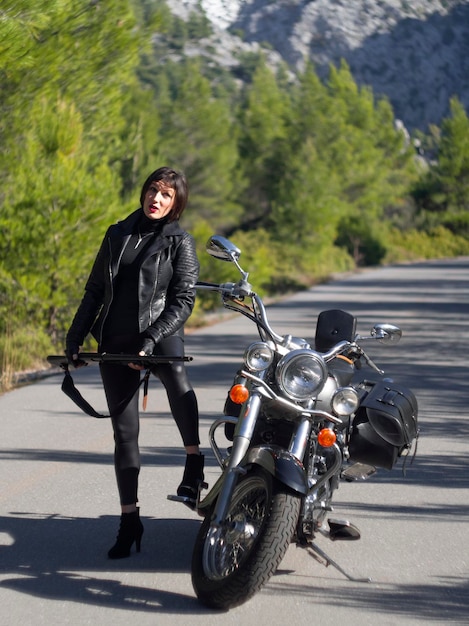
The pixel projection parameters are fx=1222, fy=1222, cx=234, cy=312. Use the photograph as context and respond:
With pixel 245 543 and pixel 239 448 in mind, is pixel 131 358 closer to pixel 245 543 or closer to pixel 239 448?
pixel 239 448

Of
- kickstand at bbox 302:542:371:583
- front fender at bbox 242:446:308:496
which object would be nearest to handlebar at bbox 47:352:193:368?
front fender at bbox 242:446:308:496

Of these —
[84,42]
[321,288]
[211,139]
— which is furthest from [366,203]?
[84,42]

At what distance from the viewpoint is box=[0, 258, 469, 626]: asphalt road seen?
518 centimetres

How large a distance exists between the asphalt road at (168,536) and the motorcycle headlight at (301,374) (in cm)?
91

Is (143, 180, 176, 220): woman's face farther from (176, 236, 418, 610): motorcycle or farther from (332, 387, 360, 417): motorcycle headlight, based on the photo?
(332, 387, 360, 417): motorcycle headlight

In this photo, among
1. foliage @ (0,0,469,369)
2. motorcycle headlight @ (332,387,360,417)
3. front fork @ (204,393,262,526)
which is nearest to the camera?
front fork @ (204,393,262,526)

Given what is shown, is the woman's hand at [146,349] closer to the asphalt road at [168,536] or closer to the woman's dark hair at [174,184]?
the woman's dark hair at [174,184]

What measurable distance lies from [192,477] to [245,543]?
1085 millimetres

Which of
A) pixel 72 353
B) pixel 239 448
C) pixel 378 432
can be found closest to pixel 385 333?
pixel 378 432

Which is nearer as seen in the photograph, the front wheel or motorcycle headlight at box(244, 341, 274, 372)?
the front wheel

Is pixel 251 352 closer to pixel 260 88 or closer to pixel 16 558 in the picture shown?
pixel 16 558

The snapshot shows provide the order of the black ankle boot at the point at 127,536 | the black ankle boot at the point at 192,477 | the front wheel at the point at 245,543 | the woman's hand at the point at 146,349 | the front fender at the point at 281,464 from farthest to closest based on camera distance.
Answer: the black ankle boot at the point at 192,477, the black ankle boot at the point at 127,536, the woman's hand at the point at 146,349, the front fender at the point at 281,464, the front wheel at the point at 245,543

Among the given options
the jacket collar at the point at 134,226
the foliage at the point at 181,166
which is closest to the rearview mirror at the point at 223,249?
the jacket collar at the point at 134,226

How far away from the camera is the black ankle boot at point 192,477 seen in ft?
20.4
